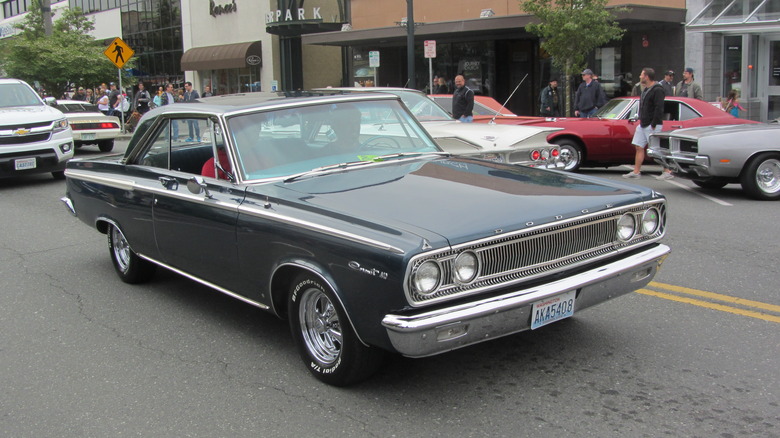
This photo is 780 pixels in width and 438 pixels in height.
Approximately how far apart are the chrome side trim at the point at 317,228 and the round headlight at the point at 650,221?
188 centimetres

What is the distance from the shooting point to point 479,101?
614 inches

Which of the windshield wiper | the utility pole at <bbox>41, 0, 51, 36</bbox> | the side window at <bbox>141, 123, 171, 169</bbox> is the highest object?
the utility pole at <bbox>41, 0, 51, 36</bbox>

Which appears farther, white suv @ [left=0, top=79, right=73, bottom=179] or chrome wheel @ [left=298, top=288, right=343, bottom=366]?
white suv @ [left=0, top=79, right=73, bottom=179]

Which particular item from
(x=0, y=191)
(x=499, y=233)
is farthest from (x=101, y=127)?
(x=499, y=233)

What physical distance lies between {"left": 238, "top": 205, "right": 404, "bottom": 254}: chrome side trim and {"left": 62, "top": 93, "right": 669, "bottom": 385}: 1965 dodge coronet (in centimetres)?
1

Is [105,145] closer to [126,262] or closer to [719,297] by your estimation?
[126,262]

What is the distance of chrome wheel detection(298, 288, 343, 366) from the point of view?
4.30 metres

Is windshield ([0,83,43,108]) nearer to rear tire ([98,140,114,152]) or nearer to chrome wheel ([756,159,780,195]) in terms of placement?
rear tire ([98,140,114,152])

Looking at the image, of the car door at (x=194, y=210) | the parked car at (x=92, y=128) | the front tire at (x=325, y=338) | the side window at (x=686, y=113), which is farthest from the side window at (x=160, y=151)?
the parked car at (x=92, y=128)

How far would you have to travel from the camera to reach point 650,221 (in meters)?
4.77

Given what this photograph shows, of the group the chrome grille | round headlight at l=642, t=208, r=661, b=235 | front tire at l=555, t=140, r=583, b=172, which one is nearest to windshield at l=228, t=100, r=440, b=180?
the chrome grille

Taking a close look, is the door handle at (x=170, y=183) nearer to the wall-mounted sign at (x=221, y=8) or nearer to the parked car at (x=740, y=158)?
the parked car at (x=740, y=158)

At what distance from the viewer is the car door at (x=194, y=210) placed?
4887 millimetres

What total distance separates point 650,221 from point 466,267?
158 cm
